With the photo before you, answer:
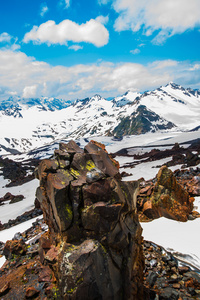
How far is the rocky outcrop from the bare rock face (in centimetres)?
536

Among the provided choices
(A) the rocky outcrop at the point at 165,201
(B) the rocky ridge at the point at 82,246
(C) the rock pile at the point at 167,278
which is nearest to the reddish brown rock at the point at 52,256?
(B) the rocky ridge at the point at 82,246

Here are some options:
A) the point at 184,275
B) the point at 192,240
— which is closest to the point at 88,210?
the point at 184,275

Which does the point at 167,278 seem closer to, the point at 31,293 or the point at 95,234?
the point at 95,234

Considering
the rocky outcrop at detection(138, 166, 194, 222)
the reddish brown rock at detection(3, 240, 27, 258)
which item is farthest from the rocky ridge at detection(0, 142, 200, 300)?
the rocky outcrop at detection(138, 166, 194, 222)

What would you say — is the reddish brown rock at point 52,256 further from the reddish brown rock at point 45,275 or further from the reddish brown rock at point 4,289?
the reddish brown rock at point 4,289

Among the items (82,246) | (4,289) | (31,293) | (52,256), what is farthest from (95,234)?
(4,289)

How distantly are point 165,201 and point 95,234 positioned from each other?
7697 millimetres

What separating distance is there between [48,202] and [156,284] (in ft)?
19.5

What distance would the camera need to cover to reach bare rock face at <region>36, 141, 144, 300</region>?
6078mm

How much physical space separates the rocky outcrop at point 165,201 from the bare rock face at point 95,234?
17.6ft

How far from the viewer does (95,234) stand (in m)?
6.68

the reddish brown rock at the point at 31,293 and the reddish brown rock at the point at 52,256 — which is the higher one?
the reddish brown rock at the point at 52,256

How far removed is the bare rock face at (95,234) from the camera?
19.9ft

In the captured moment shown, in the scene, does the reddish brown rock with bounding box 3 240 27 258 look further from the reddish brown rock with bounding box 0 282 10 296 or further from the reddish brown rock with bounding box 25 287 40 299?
the reddish brown rock with bounding box 25 287 40 299
